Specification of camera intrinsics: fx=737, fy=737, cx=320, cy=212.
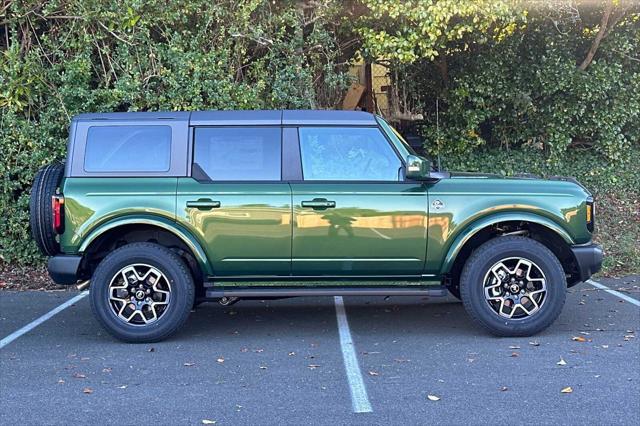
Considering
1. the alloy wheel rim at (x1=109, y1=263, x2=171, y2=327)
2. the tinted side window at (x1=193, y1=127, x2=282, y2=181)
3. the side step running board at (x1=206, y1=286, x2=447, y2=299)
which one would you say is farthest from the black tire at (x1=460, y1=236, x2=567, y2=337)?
the alloy wheel rim at (x1=109, y1=263, x2=171, y2=327)

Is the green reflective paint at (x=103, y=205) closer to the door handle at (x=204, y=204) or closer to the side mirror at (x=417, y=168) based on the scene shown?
the door handle at (x=204, y=204)

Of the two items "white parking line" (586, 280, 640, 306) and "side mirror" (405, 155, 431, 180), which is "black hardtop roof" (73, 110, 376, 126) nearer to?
"side mirror" (405, 155, 431, 180)

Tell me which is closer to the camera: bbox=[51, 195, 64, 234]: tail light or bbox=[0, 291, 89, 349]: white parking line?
bbox=[51, 195, 64, 234]: tail light

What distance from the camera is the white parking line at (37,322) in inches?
257

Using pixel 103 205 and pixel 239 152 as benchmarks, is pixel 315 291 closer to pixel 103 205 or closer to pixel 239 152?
pixel 239 152

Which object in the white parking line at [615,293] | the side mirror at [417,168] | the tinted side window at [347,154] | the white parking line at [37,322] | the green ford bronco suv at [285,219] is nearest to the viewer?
the side mirror at [417,168]

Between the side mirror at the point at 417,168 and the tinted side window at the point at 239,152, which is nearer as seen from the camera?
the side mirror at the point at 417,168

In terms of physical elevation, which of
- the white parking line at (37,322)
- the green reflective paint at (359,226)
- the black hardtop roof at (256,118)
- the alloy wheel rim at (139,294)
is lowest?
the white parking line at (37,322)

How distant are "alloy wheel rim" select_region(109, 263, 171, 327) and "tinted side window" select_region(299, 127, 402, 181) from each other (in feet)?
5.10

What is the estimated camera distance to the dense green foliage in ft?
30.1

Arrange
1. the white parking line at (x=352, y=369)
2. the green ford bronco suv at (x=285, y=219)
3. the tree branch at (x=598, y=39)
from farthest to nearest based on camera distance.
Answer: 1. the tree branch at (x=598, y=39)
2. the green ford bronco suv at (x=285, y=219)
3. the white parking line at (x=352, y=369)

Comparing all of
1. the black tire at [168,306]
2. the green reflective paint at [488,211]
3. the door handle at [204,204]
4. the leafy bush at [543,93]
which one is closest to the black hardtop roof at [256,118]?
the door handle at [204,204]

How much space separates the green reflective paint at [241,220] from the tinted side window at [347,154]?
1.21 feet

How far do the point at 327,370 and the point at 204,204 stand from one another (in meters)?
1.75
